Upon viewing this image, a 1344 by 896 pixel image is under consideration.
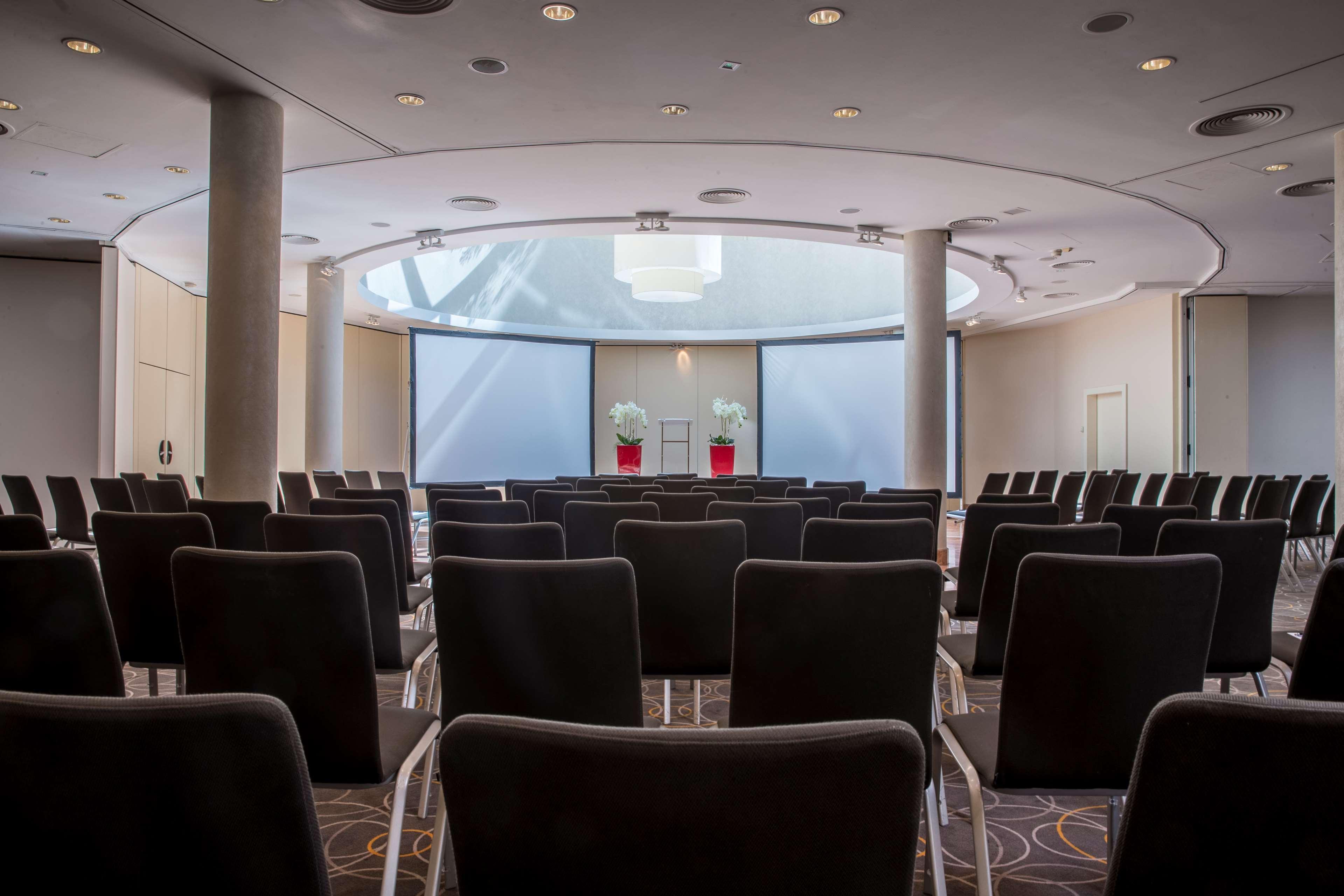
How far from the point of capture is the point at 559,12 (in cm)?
459

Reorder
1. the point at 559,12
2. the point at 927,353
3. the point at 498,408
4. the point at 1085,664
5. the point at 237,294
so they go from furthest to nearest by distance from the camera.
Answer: the point at 498,408 → the point at 927,353 → the point at 237,294 → the point at 559,12 → the point at 1085,664

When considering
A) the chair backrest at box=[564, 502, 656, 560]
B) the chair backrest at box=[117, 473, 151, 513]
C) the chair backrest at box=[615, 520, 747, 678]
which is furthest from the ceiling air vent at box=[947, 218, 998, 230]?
the chair backrest at box=[117, 473, 151, 513]

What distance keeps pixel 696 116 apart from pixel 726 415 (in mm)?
9887

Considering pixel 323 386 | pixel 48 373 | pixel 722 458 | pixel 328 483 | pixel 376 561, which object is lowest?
pixel 376 561

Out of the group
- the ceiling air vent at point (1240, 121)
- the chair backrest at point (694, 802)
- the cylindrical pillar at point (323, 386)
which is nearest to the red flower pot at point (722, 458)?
the cylindrical pillar at point (323, 386)

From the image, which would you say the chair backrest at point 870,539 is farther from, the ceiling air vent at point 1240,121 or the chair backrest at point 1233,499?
the chair backrest at point 1233,499

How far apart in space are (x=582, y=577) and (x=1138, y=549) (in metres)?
3.18

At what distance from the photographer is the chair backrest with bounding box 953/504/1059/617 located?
350 cm

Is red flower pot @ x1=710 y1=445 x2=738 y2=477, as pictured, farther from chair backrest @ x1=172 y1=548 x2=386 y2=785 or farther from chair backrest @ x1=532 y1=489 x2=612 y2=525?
chair backrest @ x1=172 y1=548 x2=386 y2=785

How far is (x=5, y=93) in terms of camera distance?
5555 mm

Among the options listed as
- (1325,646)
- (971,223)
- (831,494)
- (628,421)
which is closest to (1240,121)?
(971,223)

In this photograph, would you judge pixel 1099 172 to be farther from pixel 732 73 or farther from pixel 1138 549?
pixel 1138 549

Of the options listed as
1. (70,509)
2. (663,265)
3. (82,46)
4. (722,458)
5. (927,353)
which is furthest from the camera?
(722,458)

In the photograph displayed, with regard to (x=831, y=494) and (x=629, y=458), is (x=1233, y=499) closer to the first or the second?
(x=831, y=494)
